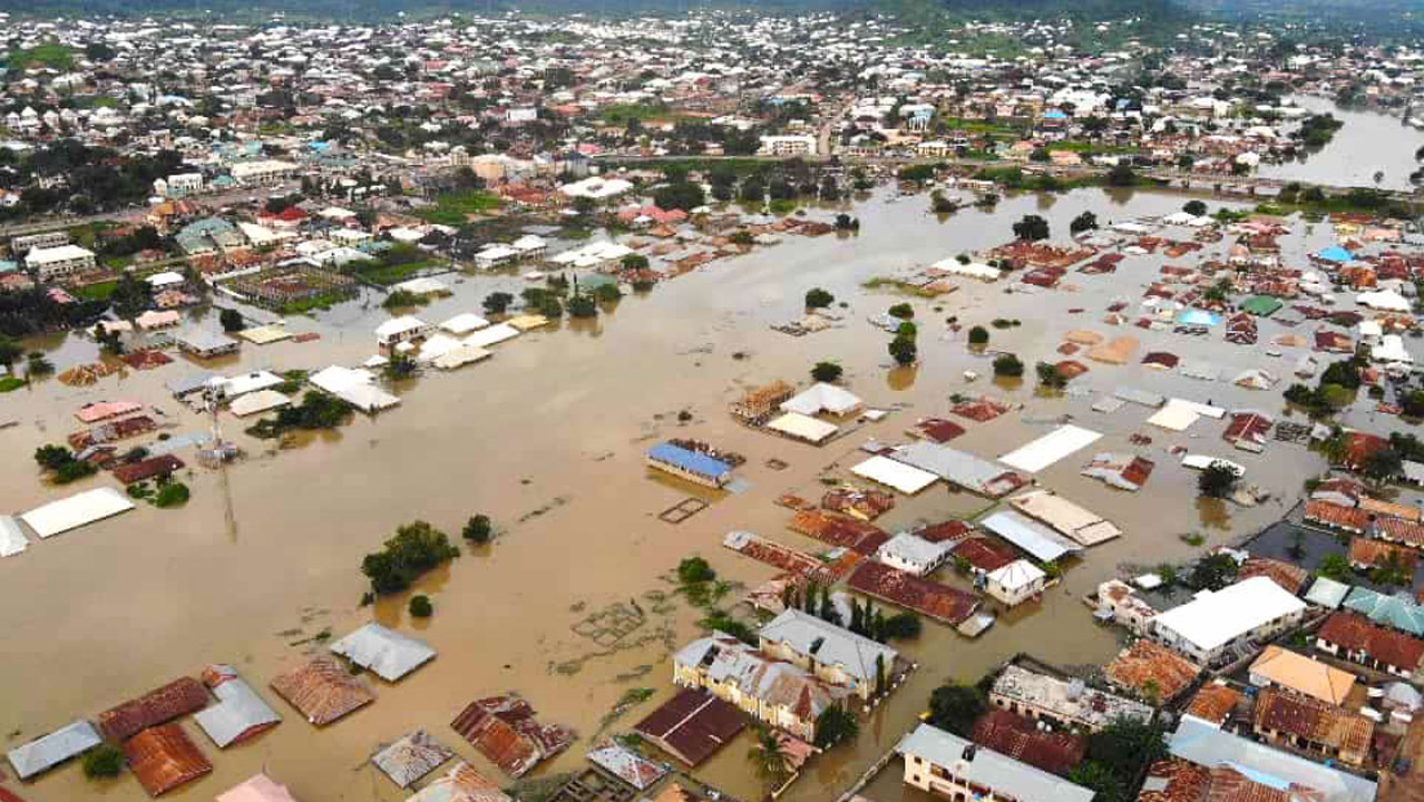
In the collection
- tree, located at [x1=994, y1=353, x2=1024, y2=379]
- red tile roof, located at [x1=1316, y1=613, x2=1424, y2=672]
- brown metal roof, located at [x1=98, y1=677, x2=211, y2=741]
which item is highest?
red tile roof, located at [x1=1316, y1=613, x2=1424, y2=672]

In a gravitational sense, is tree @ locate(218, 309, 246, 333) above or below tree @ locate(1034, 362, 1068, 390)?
above

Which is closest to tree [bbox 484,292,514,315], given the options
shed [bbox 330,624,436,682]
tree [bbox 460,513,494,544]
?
tree [bbox 460,513,494,544]

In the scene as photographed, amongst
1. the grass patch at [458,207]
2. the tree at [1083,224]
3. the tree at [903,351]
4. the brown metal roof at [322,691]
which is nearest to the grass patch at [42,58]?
the grass patch at [458,207]

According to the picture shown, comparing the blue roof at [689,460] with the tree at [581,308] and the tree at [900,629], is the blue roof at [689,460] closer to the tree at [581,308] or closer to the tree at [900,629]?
the tree at [900,629]

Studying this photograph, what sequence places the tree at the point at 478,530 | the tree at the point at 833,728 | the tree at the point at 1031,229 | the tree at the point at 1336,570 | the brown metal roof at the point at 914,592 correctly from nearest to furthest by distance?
the tree at the point at 833,728
the brown metal roof at the point at 914,592
the tree at the point at 1336,570
the tree at the point at 478,530
the tree at the point at 1031,229

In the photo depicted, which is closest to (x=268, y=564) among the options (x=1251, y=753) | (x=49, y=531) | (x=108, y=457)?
(x=49, y=531)

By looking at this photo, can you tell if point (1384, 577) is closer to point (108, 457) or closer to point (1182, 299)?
point (1182, 299)

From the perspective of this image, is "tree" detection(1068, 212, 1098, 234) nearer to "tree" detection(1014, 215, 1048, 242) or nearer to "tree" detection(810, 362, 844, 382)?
"tree" detection(1014, 215, 1048, 242)
